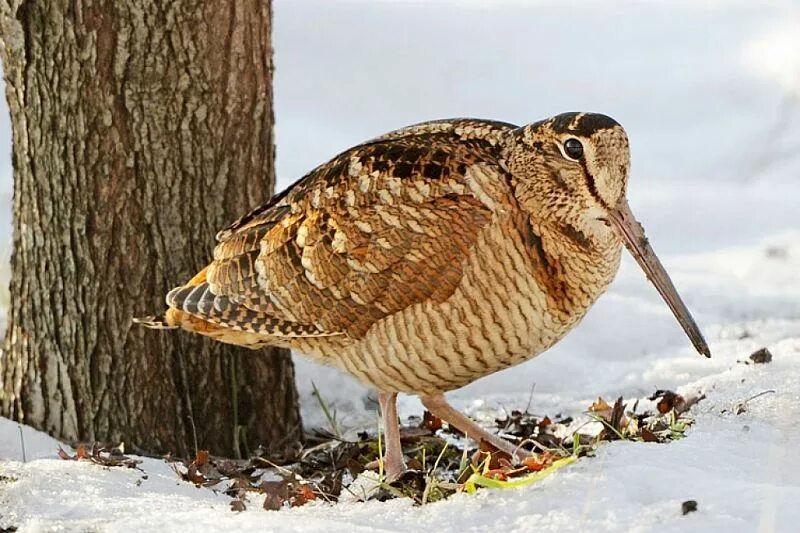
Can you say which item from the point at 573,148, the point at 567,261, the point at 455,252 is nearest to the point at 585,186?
the point at 573,148

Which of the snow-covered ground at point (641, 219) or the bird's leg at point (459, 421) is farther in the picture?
the bird's leg at point (459, 421)

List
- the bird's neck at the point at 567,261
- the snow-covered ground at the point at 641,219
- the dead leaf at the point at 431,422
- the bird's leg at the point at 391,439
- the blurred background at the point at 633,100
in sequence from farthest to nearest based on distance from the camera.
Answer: the blurred background at the point at 633,100 < the dead leaf at the point at 431,422 < the bird's leg at the point at 391,439 < the bird's neck at the point at 567,261 < the snow-covered ground at the point at 641,219


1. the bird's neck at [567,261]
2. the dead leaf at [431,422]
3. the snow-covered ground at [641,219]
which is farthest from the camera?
the dead leaf at [431,422]

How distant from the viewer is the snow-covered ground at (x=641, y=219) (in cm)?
326

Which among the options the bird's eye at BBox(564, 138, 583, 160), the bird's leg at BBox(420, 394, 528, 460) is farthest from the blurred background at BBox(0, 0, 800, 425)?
the bird's eye at BBox(564, 138, 583, 160)

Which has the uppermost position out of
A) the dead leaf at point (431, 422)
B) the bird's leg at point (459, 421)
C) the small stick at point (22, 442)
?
the bird's leg at point (459, 421)

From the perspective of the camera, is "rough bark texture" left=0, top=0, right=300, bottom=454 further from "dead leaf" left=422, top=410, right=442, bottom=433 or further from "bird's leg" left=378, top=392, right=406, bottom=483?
"bird's leg" left=378, top=392, right=406, bottom=483

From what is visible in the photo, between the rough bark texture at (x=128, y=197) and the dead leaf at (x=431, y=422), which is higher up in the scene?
the rough bark texture at (x=128, y=197)

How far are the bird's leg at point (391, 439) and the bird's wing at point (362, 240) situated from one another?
45 cm

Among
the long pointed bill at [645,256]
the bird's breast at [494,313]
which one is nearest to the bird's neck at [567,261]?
the bird's breast at [494,313]

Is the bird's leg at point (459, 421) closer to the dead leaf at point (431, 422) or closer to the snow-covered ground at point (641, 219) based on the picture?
the dead leaf at point (431, 422)

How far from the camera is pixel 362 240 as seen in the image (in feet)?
13.6

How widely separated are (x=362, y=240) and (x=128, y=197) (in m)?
1.16

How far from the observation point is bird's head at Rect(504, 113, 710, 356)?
155 inches
